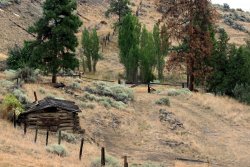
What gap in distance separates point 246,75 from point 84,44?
1134 inches

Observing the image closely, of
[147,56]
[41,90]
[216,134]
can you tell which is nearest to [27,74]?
[41,90]

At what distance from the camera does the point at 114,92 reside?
42719 millimetres

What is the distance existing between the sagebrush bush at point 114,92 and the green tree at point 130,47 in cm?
1684

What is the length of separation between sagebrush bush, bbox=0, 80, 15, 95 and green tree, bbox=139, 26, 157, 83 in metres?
25.5

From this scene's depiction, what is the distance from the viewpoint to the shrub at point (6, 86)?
118ft

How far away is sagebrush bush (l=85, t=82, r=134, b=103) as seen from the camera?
42031 mm

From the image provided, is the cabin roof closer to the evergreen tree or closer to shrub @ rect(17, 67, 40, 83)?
shrub @ rect(17, 67, 40, 83)

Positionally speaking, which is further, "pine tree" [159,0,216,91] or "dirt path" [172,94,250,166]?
"pine tree" [159,0,216,91]

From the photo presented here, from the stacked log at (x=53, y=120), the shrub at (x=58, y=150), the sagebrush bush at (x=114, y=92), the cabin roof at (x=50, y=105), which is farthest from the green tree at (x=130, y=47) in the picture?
the shrub at (x=58, y=150)

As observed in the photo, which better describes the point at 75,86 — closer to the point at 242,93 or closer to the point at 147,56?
the point at 242,93

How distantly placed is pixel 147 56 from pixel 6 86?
26720 mm

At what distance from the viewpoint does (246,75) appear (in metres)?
47.8

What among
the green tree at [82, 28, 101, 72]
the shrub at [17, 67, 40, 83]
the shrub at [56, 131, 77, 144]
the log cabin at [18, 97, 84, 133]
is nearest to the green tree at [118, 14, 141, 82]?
the green tree at [82, 28, 101, 72]

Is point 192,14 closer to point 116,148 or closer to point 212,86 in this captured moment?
point 212,86
